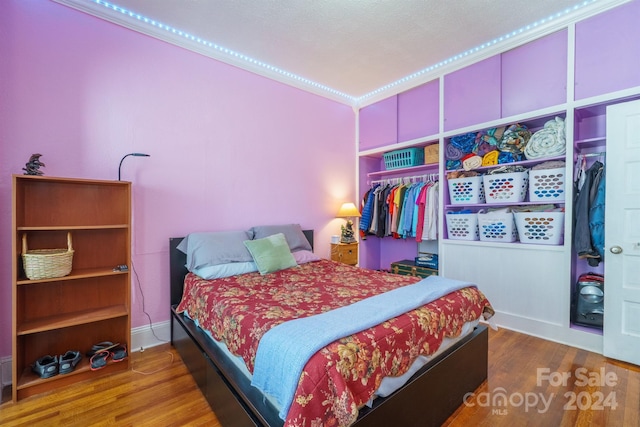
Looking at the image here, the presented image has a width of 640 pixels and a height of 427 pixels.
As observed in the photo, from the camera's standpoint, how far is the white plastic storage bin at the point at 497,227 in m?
2.79

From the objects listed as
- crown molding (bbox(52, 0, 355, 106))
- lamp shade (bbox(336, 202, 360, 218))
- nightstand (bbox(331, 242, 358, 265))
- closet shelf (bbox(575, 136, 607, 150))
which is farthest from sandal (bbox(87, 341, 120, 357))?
closet shelf (bbox(575, 136, 607, 150))

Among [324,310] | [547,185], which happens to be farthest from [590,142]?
[324,310]

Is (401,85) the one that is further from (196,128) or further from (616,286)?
(616,286)

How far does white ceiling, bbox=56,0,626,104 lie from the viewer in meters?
2.25

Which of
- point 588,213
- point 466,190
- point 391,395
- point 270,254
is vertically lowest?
point 391,395

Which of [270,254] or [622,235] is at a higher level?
[622,235]

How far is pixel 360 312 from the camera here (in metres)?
1.44

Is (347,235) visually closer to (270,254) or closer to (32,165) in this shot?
(270,254)

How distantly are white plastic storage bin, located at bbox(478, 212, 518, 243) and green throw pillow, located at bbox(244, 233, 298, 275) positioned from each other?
1956mm

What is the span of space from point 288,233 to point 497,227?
2121mm

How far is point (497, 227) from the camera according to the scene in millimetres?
2855

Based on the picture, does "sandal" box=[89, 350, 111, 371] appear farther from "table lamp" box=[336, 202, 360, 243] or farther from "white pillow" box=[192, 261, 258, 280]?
"table lamp" box=[336, 202, 360, 243]

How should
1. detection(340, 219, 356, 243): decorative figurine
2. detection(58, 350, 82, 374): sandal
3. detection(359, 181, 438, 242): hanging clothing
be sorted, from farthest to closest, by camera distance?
detection(340, 219, 356, 243): decorative figurine < detection(359, 181, 438, 242): hanging clothing < detection(58, 350, 82, 374): sandal

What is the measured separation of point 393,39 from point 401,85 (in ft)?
3.14
